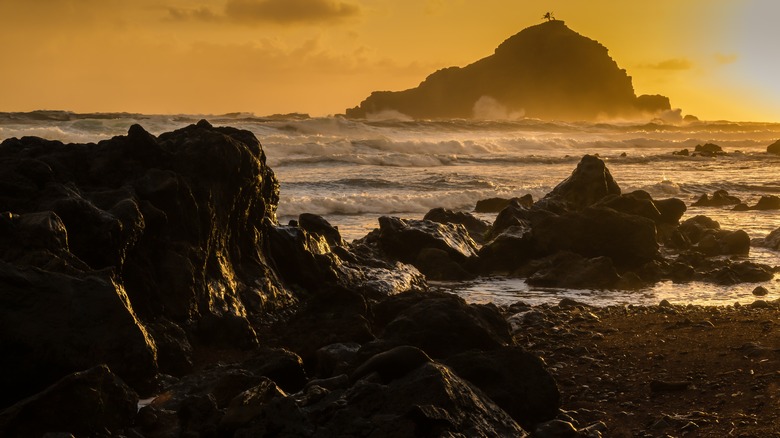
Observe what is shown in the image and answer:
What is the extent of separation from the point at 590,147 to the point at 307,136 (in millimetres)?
21515

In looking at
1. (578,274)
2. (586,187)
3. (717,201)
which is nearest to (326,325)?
(578,274)

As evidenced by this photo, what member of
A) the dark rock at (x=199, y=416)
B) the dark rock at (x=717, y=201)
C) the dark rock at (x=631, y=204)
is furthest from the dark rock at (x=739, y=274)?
the dark rock at (x=717, y=201)

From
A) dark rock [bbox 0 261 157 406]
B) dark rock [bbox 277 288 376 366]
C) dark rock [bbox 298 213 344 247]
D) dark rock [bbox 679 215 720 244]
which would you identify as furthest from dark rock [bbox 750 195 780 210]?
dark rock [bbox 0 261 157 406]

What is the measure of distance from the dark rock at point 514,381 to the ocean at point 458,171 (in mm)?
5539

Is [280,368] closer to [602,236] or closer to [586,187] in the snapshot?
[602,236]

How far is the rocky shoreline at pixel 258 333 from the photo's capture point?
6535 mm

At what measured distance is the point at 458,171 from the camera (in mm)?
40125

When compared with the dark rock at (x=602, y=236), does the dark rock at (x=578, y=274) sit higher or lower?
lower

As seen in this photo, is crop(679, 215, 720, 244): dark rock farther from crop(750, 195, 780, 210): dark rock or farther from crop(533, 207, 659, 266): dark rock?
crop(750, 195, 780, 210): dark rock

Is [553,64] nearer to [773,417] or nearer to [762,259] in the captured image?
[762,259]

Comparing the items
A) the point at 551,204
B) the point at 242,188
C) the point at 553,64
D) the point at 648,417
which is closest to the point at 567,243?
the point at 551,204

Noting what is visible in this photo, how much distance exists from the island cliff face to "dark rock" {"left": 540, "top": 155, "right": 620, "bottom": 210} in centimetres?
13511

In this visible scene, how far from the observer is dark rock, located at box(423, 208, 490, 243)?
64.3 feet

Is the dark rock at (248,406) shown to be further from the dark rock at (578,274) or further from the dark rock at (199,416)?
the dark rock at (578,274)
